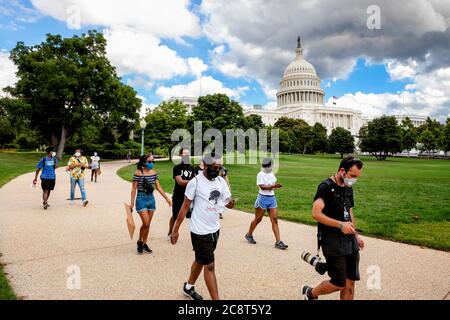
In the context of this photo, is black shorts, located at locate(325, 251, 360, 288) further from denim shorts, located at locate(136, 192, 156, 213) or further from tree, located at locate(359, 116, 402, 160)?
tree, located at locate(359, 116, 402, 160)

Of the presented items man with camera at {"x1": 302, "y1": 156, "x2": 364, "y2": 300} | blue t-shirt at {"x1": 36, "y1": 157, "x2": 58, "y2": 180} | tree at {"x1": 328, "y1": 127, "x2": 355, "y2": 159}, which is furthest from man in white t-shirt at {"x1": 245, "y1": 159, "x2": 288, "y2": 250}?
tree at {"x1": 328, "y1": 127, "x2": 355, "y2": 159}

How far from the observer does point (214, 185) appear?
171 inches

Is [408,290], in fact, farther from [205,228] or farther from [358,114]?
[358,114]

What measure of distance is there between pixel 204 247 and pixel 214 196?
0.65 m

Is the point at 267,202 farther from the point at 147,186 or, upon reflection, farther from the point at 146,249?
the point at 146,249

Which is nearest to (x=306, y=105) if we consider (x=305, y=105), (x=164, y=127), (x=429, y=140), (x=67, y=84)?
(x=305, y=105)

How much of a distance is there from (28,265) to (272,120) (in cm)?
13796

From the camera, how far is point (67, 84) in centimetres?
3841

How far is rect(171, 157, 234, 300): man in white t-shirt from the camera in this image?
414 cm

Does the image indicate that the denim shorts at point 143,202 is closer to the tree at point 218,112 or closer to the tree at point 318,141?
the tree at point 218,112

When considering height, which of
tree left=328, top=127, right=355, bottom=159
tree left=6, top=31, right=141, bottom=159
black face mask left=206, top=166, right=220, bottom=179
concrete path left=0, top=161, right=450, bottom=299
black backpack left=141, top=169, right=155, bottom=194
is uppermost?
tree left=6, top=31, right=141, bottom=159

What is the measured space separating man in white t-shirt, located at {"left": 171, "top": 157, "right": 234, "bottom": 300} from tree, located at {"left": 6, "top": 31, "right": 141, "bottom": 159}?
38.5m

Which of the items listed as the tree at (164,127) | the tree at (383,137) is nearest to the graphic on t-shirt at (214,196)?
the tree at (164,127)
